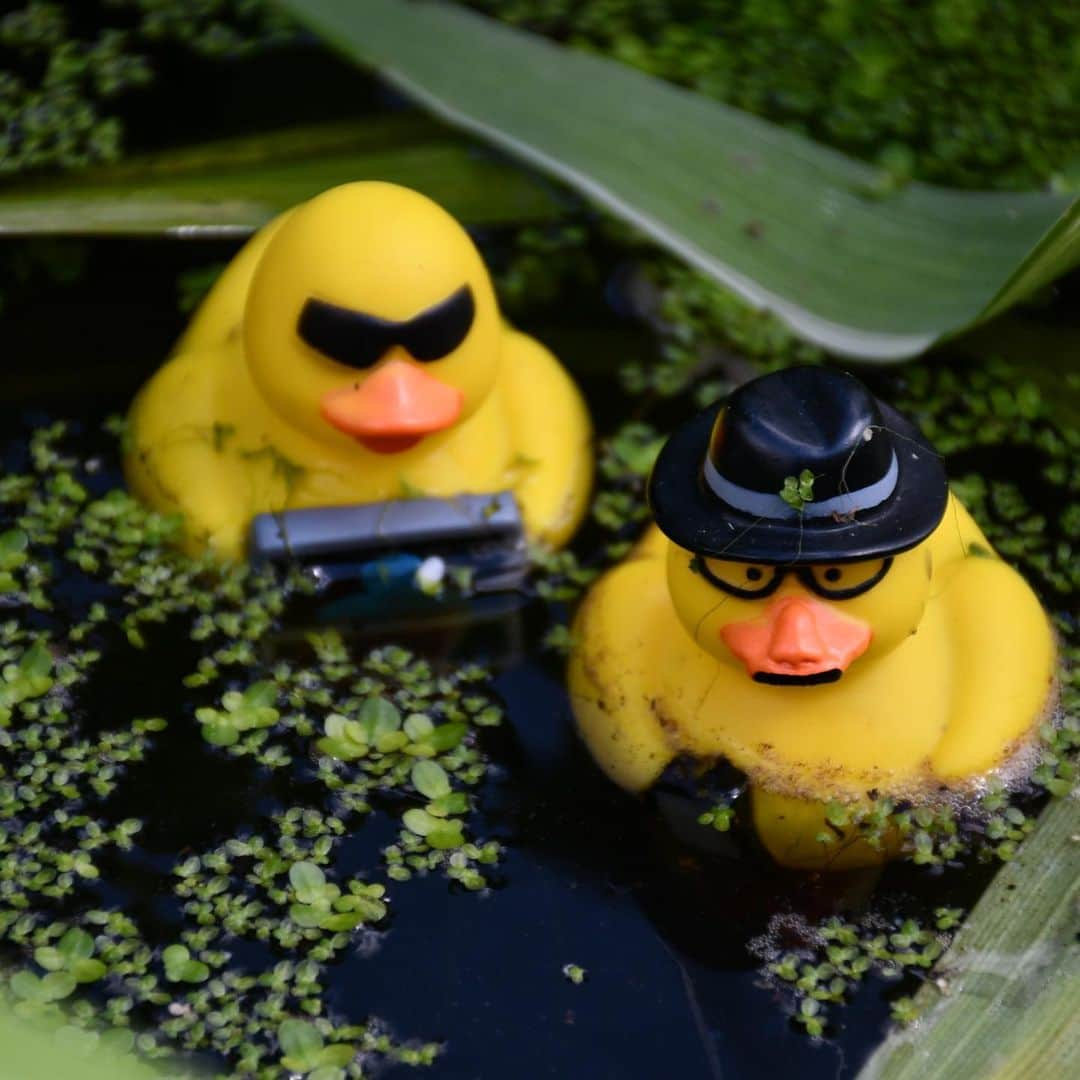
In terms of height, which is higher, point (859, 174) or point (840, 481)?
point (840, 481)

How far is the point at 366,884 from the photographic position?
1.97 m

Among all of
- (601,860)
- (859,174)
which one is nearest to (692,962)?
(601,860)

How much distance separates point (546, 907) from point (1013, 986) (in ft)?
1.67

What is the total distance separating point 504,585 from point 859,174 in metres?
0.83

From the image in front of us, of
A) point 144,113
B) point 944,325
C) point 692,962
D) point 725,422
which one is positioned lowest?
point 144,113

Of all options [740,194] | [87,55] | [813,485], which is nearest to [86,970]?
[813,485]

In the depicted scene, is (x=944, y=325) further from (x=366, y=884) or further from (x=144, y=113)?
(x=144, y=113)

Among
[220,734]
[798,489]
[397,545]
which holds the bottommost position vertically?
[220,734]

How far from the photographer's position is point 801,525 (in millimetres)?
1741

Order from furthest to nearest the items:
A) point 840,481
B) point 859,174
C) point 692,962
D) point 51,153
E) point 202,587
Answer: point 51,153 < point 859,174 < point 202,587 < point 692,962 < point 840,481

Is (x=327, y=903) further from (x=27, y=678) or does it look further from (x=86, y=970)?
(x=27, y=678)

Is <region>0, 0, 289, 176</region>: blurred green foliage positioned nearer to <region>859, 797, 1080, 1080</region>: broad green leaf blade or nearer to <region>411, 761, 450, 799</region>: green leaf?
<region>411, 761, 450, 799</region>: green leaf

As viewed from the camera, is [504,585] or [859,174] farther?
[859,174]

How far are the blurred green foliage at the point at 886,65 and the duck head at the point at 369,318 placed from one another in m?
1.09
